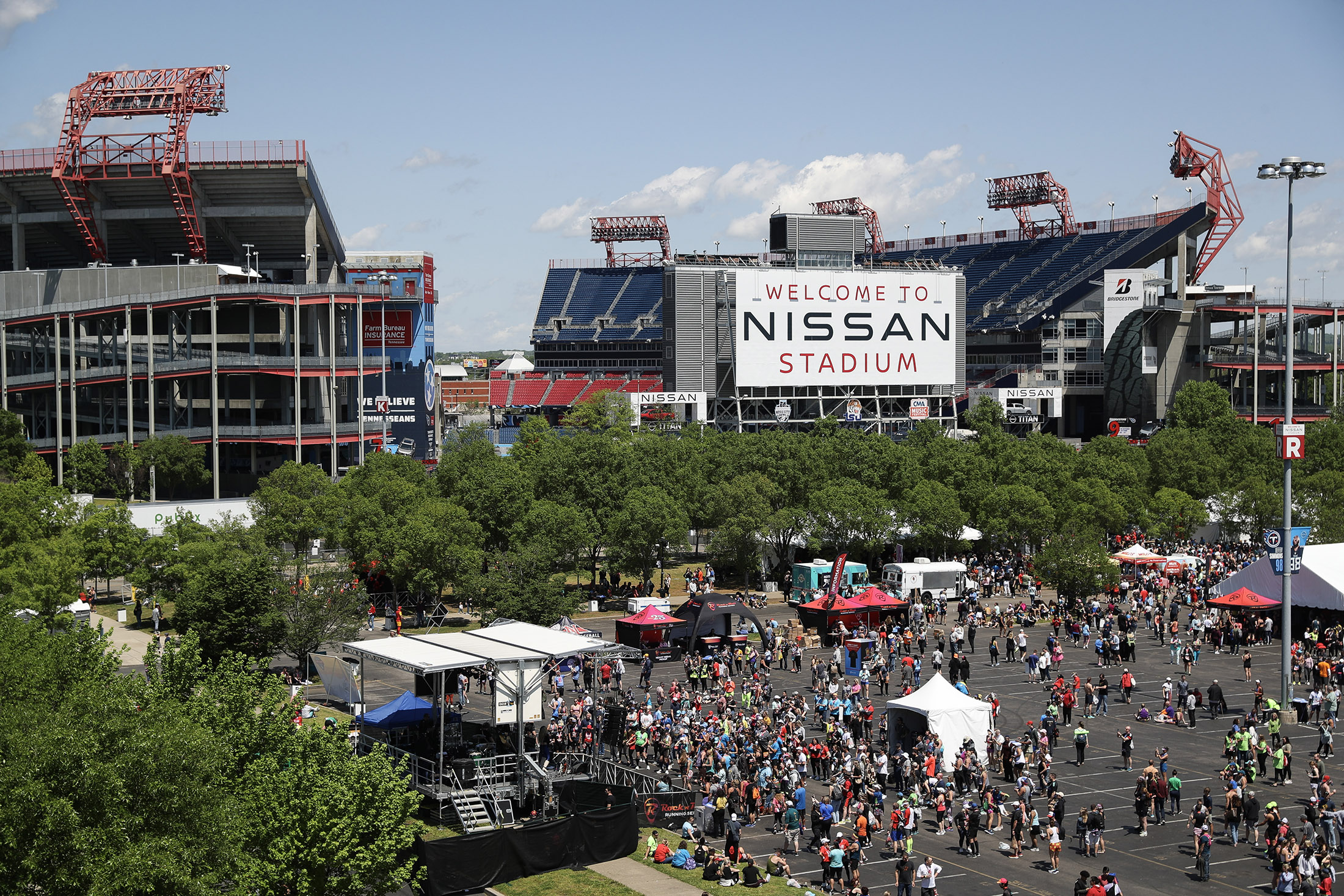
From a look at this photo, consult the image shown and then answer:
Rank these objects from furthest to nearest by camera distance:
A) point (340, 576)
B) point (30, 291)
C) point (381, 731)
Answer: point (30, 291)
point (340, 576)
point (381, 731)

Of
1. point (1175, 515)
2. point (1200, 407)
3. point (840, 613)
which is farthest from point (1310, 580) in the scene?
point (1200, 407)

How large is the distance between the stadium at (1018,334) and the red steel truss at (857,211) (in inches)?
334

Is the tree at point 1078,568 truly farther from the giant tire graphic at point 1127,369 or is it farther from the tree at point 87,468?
the giant tire graphic at point 1127,369

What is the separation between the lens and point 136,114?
96.0 metres

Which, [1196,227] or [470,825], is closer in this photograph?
[470,825]

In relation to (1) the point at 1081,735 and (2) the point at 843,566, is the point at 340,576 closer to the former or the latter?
(2) the point at 843,566

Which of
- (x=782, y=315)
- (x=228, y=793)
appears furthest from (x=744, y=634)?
(x=782, y=315)

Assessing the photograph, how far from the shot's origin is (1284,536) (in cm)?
3600

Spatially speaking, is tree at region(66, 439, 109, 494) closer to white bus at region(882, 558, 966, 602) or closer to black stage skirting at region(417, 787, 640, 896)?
white bus at region(882, 558, 966, 602)

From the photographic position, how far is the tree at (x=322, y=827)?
1948 centimetres

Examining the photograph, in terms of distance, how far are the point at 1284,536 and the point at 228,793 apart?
28.7 meters

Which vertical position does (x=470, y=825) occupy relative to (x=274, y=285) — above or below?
below

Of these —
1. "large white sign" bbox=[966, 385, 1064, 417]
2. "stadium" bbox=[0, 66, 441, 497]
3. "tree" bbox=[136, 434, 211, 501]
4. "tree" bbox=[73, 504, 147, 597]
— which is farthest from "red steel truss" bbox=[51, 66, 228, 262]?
"large white sign" bbox=[966, 385, 1064, 417]

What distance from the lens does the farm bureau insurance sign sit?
107 m
